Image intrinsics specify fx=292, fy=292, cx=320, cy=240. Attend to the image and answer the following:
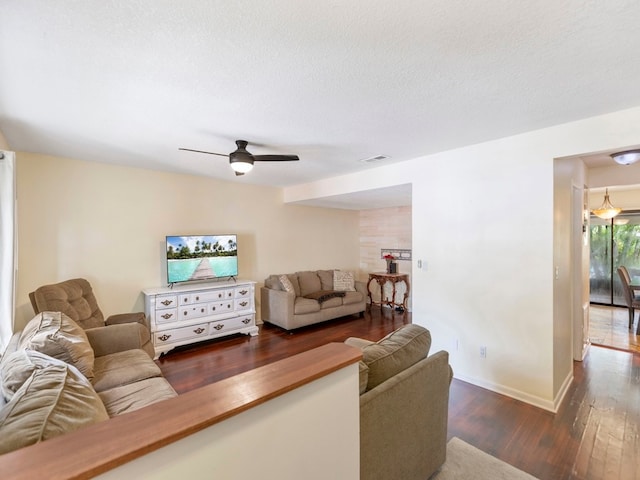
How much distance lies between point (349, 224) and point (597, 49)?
17.5 ft

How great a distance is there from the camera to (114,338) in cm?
262

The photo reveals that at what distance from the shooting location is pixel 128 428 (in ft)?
2.31

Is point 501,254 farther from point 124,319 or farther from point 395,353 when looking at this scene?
point 124,319

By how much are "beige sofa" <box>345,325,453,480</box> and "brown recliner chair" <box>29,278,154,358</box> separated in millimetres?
2312

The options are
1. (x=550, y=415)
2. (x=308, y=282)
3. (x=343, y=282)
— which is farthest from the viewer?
(x=343, y=282)

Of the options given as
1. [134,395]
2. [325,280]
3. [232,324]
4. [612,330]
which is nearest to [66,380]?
[134,395]

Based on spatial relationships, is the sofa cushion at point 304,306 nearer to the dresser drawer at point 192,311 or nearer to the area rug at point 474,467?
the dresser drawer at point 192,311

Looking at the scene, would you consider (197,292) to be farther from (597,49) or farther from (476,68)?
(597,49)

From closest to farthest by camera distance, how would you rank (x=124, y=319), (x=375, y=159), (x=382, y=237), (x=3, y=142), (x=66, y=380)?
(x=66, y=380)
(x=3, y=142)
(x=124, y=319)
(x=375, y=159)
(x=382, y=237)

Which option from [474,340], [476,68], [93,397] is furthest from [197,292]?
[476,68]

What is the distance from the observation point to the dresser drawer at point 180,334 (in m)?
3.71

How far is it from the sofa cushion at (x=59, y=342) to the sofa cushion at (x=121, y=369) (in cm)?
13

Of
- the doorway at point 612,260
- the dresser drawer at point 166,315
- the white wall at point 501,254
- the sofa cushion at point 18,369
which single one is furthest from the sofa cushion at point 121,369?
the doorway at point 612,260

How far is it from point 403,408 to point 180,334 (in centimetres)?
326
